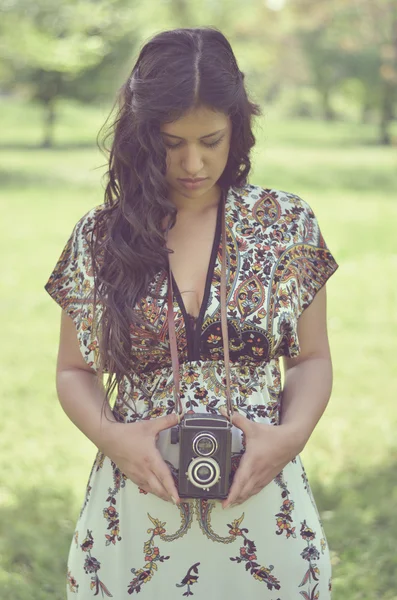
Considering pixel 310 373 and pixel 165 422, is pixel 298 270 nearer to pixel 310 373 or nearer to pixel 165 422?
pixel 310 373

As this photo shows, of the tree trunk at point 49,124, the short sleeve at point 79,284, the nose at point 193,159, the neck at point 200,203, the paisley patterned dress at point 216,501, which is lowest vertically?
the paisley patterned dress at point 216,501

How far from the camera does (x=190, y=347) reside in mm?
1993

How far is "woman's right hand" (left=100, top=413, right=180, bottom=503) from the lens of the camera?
1.90m

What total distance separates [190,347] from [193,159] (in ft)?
1.33

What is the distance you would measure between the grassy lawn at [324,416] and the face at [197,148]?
0.20 metres

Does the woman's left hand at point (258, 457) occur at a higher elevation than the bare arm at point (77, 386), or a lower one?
lower

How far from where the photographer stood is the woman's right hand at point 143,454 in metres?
1.90

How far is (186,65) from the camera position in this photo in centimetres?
199

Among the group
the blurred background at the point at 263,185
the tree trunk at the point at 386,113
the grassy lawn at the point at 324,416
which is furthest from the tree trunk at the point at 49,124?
the grassy lawn at the point at 324,416

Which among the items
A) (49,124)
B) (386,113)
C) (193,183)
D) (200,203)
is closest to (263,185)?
(49,124)

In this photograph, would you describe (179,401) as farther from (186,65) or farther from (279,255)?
(186,65)

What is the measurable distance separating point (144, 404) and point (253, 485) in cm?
31

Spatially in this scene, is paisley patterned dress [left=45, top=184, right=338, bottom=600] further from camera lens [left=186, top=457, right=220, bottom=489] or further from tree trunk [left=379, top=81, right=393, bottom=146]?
tree trunk [left=379, top=81, right=393, bottom=146]

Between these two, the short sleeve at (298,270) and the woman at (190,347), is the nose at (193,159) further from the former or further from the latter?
the short sleeve at (298,270)
